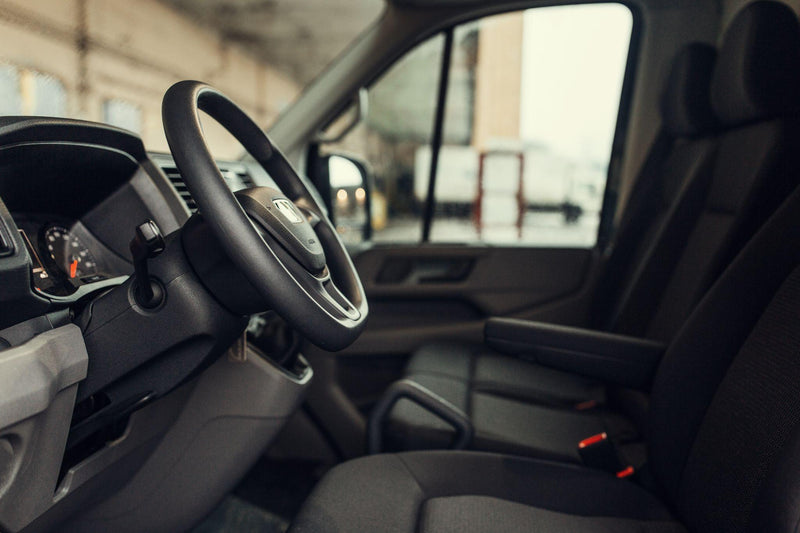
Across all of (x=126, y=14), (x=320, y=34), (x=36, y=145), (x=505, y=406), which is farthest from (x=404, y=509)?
(x=320, y=34)

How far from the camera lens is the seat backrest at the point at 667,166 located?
1.52m

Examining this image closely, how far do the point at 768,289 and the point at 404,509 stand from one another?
65cm

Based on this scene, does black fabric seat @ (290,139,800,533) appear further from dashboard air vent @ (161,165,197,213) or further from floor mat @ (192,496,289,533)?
floor mat @ (192,496,289,533)

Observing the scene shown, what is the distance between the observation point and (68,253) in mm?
982

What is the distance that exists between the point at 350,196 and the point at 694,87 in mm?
1050

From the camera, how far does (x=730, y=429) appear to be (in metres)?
0.86

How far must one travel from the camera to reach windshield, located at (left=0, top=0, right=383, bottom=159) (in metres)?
1.41

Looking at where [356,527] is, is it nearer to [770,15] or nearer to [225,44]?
[770,15]

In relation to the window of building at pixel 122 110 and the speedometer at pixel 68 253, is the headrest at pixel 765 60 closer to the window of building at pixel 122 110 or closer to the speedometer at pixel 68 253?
the speedometer at pixel 68 253

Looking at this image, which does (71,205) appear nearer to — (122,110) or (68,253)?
(68,253)

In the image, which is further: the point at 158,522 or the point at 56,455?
the point at 158,522

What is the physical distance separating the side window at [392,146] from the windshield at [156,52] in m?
0.23

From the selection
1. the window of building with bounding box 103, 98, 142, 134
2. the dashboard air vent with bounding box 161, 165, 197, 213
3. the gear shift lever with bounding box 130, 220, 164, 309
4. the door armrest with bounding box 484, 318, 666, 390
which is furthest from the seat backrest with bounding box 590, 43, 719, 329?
the window of building with bounding box 103, 98, 142, 134

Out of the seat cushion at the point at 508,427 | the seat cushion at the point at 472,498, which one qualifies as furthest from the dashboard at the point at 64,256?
the seat cushion at the point at 508,427
